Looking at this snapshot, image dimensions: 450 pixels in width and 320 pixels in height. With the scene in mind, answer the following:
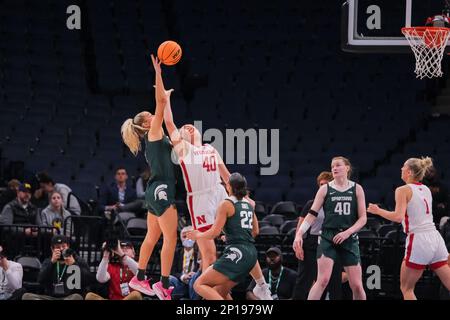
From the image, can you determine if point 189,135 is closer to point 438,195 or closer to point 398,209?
point 398,209

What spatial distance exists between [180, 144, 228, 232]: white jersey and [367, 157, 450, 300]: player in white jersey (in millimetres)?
1497

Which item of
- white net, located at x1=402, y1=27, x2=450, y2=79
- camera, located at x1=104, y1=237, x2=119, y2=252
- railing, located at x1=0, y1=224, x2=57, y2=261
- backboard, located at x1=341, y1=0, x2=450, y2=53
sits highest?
backboard, located at x1=341, y1=0, x2=450, y2=53

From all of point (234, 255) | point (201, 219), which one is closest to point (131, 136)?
point (201, 219)

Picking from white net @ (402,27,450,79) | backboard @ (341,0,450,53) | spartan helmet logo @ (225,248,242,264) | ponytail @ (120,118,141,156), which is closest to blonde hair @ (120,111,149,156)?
ponytail @ (120,118,141,156)

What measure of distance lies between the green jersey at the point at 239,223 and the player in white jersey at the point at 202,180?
Result: 470 mm

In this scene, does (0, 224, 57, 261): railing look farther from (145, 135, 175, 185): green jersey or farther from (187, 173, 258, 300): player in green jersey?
(187, 173, 258, 300): player in green jersey

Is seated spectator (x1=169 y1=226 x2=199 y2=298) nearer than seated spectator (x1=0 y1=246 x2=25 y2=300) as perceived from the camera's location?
No

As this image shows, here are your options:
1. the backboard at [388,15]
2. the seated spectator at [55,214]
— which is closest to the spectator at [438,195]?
the backboard at [388,15]

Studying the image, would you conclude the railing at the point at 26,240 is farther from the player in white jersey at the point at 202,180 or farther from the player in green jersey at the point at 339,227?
the player in green jersey at the point at 339,227

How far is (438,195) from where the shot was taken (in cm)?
1551

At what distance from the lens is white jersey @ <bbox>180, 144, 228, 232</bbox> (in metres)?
10.8

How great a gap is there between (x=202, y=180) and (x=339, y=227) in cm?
138

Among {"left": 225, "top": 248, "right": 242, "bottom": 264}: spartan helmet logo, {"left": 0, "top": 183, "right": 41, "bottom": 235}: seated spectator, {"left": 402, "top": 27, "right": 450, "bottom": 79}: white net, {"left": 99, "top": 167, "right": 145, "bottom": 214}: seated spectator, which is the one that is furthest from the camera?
{"left": 99, "top": 167, "right": 145, "bottom": 214}: seated spectator
